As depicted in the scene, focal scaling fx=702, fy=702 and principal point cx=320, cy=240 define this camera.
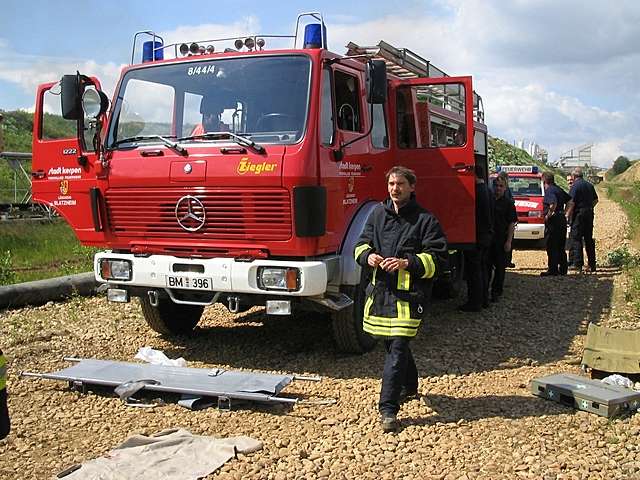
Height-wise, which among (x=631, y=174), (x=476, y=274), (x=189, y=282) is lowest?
(x=476, y=274)

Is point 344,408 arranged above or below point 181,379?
below

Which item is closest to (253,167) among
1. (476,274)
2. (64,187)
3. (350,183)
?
(350,183)

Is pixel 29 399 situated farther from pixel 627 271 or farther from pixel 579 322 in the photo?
pixel 627 271

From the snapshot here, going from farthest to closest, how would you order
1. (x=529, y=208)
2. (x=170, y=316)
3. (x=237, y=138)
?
(x=529, y=208) < (x=170, y=316) < (x=237, y=138)

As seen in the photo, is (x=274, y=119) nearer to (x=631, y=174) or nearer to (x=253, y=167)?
(x=253, y=167)

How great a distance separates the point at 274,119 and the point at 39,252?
9.09 meters

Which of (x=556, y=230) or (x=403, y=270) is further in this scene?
(x=556, y=230)

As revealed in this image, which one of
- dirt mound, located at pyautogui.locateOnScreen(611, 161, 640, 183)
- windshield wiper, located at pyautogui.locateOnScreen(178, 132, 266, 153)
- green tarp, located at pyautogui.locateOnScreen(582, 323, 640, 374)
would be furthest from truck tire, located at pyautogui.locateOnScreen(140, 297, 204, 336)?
dirt mound, located at pyautogui.locateOnScreen(611, 161, 640, 183)

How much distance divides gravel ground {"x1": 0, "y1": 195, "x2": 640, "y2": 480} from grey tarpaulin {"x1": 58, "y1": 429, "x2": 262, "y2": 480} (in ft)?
0.36

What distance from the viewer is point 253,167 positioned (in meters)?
5.55

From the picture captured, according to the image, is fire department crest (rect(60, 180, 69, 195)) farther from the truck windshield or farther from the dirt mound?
the dirt mound

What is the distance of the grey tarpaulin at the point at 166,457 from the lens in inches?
156

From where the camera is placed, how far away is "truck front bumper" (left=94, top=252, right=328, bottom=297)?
552 centimetres

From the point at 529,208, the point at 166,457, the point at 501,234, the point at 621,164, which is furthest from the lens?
the point at 621,164
